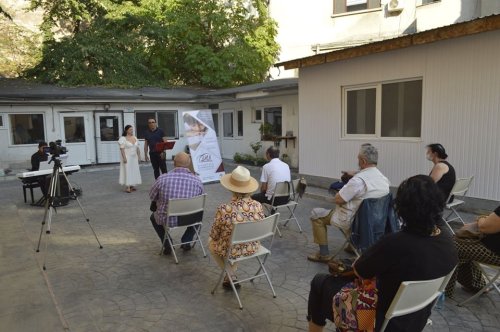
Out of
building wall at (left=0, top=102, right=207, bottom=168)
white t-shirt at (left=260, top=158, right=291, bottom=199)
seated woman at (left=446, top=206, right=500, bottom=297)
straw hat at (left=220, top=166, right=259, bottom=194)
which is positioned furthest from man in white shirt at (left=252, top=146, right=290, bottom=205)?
building wall at (left=0, top=102, right=207, bottom=168)

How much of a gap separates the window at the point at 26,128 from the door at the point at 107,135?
1.95 m

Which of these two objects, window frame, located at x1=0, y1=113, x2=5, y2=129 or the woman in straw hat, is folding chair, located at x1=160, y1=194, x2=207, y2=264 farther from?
window frame, located at x1=0, y1=113, x2=5, y2=129

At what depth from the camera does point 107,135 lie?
1559cm

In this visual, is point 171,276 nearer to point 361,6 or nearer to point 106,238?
point 106,238

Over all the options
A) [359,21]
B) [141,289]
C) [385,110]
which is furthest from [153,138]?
[359,21]

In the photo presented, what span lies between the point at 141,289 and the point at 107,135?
12723mm

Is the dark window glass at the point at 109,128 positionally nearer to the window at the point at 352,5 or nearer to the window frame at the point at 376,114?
the window frame at the point at 376,114

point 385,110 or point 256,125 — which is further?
point 256,125

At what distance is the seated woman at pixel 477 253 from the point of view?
10.5 ft

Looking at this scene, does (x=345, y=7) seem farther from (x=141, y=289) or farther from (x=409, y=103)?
(x=141, y=289)

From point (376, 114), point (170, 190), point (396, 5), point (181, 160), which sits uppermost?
point (396, 5)

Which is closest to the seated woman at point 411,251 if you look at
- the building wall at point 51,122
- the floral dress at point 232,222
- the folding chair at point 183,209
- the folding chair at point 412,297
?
the folding chair at point 412,297

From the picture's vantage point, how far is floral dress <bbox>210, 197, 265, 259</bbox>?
3.72 meters

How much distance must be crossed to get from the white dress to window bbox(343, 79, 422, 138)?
16.7 feet
